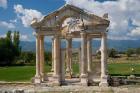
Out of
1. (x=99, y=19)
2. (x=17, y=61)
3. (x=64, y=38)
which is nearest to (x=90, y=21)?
(x=99, y=19)

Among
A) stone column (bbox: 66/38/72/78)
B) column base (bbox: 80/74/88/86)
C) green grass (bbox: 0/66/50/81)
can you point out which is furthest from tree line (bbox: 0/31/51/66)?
column base (bbox: 80/74/88/86)

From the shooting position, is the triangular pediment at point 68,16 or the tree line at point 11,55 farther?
the tree line at point 11,55

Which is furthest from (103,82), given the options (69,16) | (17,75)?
(17,75)

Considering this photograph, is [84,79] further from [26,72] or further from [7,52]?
[7,52]

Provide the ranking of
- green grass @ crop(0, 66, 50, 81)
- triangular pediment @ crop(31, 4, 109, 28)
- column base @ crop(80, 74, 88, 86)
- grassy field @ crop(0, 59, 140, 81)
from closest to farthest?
column base @ crop(80, 74, 88, 86)
triangular pediment @ crop(31, 4, 109, 28)
green grass @ crop(0, 66, 50, 81)
grassy field @ crop(0, 59, 140, 81)

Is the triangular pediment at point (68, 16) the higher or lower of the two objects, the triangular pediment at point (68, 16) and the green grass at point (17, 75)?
the higher

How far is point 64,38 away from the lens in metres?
51.4

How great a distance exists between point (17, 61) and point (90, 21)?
3203 inches

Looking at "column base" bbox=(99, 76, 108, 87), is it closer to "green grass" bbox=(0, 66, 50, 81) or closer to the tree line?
"green grass" bbox=(0, 66, 50, 81)

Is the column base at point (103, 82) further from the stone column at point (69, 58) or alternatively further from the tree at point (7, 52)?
the tree at point (7, 52)

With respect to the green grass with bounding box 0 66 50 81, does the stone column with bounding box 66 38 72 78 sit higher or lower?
higher

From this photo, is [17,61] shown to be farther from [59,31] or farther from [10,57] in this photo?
[59,31]

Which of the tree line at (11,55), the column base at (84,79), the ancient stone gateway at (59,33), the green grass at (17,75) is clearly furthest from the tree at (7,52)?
the column base at (84,79)

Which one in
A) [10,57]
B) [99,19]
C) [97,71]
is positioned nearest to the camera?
[99,19]
